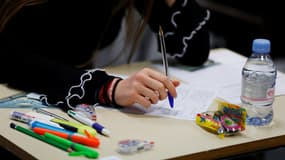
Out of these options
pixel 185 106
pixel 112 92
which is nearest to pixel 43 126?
pixel 112 92

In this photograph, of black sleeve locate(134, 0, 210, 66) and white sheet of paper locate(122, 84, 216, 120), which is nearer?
white sheet of paper locate(122, 84, 216, 120)

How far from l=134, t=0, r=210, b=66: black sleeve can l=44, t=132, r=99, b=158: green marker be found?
70 centimetres

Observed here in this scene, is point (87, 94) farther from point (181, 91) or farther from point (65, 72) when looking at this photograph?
point (181, 91)

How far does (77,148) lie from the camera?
1.30 meters

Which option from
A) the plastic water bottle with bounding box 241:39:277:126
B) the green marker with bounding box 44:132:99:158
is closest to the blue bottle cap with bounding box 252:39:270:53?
the plastic water bottle with bounding box 241:39:277:126

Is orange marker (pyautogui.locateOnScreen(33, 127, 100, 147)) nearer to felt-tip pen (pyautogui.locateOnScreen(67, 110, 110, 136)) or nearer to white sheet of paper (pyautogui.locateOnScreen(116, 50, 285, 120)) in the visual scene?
felt-tip pen (pyautogui.locateOnScreen(67, 110, 110, 136))

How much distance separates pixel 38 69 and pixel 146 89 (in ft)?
1.15

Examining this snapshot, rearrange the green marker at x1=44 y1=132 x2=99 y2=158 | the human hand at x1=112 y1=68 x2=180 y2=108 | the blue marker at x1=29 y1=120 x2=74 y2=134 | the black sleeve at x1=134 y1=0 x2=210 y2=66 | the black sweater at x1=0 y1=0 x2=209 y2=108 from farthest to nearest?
the black sleeve at x1=134 y1=0 x2=210 y2=66 → the black sweater at x1=0 y1=0 x2=209 y2=108 → the human hand at x1=112 y1=68 x2=180 y2=108 → the blue marker at x1=29 y1=120 x2=74 y2=134 → the green marker at x1=44 y1=132 x2=99 y2=158

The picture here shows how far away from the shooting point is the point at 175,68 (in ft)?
6.27

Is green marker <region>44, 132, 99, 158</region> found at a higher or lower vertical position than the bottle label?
lower

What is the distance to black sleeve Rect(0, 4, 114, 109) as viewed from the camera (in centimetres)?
159

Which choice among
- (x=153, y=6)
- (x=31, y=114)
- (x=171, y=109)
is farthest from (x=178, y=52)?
(x=31, y=114)

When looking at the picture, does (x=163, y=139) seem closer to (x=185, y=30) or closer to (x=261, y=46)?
(x=261, y=46)

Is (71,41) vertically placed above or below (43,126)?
above
